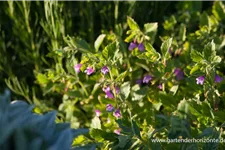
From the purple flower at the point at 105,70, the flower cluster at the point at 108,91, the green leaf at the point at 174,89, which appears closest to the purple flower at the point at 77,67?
the flower cluster at the point at 108,91

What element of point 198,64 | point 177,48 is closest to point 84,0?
point 177,48

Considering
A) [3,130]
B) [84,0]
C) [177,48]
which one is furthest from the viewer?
[84,0]

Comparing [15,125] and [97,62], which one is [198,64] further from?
[15,125]

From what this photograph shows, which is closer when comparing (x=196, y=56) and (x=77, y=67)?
(x=196, y=56)

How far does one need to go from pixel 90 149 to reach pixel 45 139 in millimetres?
129

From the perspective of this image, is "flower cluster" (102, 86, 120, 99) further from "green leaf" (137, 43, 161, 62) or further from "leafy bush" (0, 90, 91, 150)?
"leafy bush" (0, 90, 91, 150)

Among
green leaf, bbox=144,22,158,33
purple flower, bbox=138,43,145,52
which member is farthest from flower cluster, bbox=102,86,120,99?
green leaf, bbox=144,22,158,33

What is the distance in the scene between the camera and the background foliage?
174cm

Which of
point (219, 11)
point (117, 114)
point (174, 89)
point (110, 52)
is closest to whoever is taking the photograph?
point (110, 52)

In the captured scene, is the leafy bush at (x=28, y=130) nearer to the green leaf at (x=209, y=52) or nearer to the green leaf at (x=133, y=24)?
the green leaf at (x=209, y=52)

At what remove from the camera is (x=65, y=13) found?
8.20 feet

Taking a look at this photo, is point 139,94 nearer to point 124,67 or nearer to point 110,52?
point 124,67

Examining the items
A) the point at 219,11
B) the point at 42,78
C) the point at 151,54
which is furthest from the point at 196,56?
the point at 42,78

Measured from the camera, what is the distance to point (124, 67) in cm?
230
